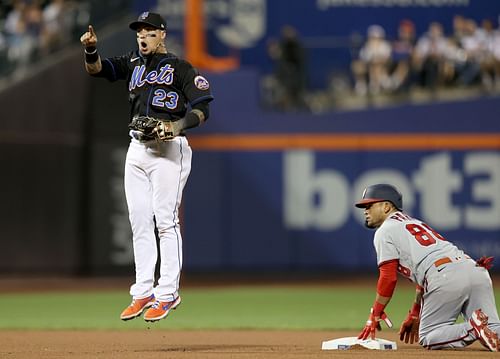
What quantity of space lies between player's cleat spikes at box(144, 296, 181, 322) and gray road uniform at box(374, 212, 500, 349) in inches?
59.0

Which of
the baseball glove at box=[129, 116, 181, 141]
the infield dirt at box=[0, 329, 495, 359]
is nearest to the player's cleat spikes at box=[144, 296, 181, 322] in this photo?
the infield dirt at box=[0, 329, 495, 359]

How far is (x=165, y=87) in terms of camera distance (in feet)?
24.4

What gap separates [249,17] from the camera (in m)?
20.9

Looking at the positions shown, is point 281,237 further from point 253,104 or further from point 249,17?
point 249,17

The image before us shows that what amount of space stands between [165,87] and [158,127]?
0.40m

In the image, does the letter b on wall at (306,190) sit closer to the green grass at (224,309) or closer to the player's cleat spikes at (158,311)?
the green grass at (224,309)

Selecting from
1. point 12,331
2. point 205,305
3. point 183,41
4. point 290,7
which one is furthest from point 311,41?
point 12,331

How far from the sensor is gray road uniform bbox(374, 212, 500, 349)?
23.9 ft

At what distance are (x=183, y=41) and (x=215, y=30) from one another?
1.07 meters

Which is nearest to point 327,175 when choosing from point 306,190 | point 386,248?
point 306,190

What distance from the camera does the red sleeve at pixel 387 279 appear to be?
707 cm

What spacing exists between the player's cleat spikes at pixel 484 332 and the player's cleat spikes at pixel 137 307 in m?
2.23

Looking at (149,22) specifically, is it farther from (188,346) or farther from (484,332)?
(484,332)

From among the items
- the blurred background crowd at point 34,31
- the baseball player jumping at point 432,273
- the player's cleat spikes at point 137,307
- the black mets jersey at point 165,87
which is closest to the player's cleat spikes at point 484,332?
the baseball player jumping at point 432,273
